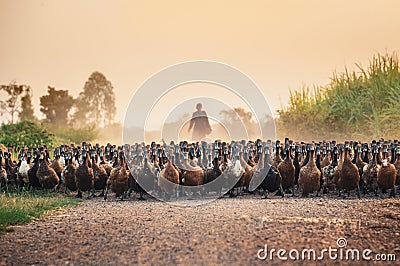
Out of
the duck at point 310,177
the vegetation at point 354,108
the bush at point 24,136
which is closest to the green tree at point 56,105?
the bush at point 24,136

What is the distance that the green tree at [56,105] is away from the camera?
37031mm

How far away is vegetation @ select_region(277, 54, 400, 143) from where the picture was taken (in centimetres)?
2094

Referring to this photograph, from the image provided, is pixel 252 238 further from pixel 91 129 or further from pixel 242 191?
pixel 91 129

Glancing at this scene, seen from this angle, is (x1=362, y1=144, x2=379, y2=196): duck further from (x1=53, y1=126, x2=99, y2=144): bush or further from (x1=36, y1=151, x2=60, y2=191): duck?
(x1=53, y1=126, x2=99, y2=144): bush

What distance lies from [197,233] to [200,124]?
10.8 meters

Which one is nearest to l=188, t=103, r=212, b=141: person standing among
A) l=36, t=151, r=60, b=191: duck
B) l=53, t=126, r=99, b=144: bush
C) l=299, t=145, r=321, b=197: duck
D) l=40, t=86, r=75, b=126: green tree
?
l=36, t=151, r=60, b=191: duck

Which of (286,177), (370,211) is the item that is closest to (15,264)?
(370,211)

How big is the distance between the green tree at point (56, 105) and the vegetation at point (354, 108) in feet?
62.1

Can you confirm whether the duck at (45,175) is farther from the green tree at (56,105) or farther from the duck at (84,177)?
the green tree at (56,105)

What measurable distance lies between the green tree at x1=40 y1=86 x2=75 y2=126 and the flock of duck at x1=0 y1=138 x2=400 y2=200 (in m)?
25.2

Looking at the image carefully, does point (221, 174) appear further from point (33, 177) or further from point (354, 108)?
point (354, 108)

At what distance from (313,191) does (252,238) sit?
4.72 metres

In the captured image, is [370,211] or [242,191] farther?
[242,191]

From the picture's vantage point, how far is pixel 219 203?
33.4 ft
